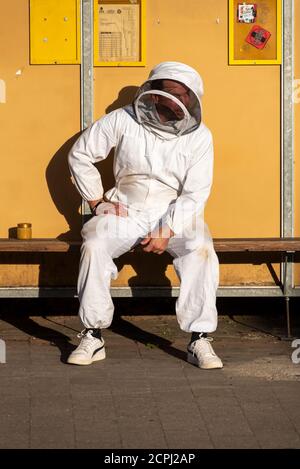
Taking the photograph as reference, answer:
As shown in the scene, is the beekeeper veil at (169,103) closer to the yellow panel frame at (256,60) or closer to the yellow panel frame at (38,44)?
the yellow panel frame at (256,60)

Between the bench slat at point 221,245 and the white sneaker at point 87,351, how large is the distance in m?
0.65

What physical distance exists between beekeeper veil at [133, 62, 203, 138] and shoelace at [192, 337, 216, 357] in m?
1.22

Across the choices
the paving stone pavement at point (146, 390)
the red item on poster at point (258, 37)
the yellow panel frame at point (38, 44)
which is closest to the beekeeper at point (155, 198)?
the paving stone pavement at point (146, 390)

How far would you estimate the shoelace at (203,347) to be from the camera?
6.27m

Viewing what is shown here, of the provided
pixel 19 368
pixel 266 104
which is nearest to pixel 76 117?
pixel 266 104

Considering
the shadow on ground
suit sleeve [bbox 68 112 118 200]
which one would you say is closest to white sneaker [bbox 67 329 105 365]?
the shadow on ground

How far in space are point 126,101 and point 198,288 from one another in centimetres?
140

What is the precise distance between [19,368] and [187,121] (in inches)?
67.5

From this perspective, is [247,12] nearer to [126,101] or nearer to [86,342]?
[126,101]

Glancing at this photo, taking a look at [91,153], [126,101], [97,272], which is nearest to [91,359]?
[97,272]

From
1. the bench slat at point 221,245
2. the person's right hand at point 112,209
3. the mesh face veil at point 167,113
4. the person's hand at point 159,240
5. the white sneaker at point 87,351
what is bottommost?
the white sneaker at point 87,351

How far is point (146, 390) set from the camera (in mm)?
5797

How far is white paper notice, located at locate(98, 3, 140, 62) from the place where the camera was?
6957 millimetres
